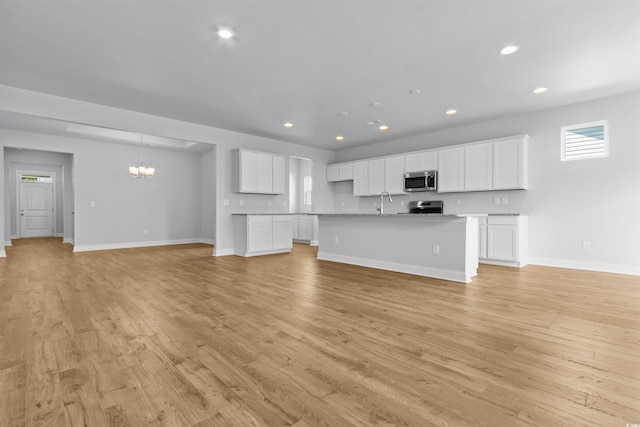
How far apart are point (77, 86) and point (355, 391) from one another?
5.18m

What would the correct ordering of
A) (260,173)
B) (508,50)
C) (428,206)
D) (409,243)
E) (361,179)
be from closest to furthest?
(508,50), (409,243), (428,206), (260,173), (361,179)

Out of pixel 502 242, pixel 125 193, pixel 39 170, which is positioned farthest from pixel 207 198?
pixel 502 242

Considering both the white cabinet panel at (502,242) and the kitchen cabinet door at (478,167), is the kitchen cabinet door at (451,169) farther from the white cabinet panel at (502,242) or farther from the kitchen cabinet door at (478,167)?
the white cabinet panel at (502,242)

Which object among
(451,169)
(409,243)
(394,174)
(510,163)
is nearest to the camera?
(409,243)

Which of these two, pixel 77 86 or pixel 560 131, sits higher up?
pixel 77 86

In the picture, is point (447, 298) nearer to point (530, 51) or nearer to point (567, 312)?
point (567, 312)

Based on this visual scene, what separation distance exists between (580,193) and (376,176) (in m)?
3.83

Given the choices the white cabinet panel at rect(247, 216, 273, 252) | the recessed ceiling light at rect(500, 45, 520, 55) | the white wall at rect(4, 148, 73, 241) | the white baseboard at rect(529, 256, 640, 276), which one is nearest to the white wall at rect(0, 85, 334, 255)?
the white cabinet panel at rect(247, 216, 273, 252)

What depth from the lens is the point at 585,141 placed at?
16.0 feet

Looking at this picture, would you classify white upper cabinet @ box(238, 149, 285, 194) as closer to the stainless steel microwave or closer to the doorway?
the stainless steel microwave

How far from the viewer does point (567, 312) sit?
2781 mm

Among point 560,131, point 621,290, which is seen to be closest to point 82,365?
point 621,290

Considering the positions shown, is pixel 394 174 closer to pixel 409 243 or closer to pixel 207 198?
pixel 409 243

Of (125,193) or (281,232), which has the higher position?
(125,193)
